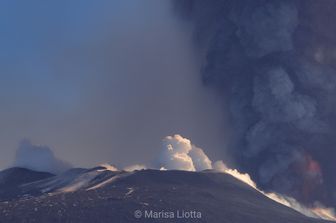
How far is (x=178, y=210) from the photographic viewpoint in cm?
19688

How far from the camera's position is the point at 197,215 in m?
193

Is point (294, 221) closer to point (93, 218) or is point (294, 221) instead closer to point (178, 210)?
point (178, 210)

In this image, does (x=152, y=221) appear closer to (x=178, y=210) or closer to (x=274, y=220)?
(x=178, y=210)

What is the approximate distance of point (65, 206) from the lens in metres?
199

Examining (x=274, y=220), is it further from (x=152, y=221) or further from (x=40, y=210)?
(x=40, y=210)

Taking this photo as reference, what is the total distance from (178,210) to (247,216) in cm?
1307

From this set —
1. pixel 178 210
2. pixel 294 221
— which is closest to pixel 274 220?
pixel 294 221

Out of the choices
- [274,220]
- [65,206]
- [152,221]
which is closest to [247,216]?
[274,220]

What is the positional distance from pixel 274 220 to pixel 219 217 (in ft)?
37.7

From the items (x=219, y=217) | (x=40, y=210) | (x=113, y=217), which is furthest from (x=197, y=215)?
(x=40, y=210)

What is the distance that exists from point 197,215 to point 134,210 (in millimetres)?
11818

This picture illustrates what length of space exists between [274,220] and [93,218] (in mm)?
34632

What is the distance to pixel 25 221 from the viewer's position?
188 m

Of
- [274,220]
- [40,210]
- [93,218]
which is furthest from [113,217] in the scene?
Answer: [274,220]
